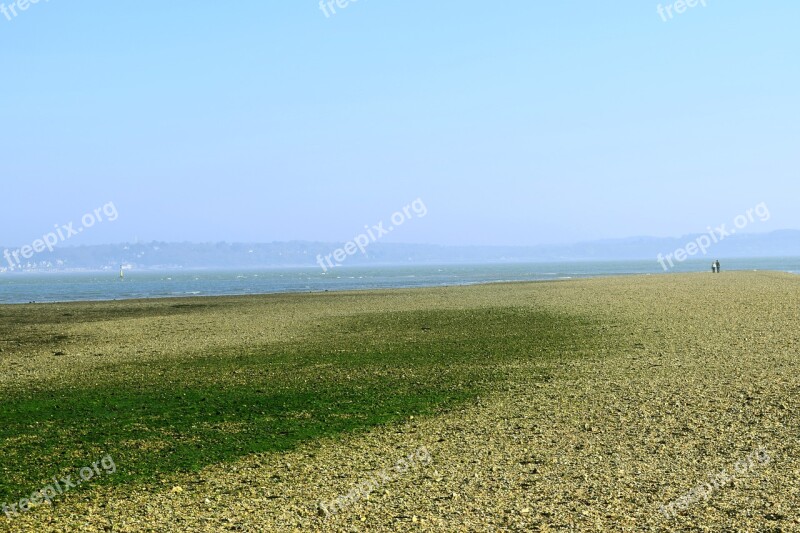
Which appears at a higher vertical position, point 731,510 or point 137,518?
point 137,518

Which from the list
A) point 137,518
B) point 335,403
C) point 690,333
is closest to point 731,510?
point 137,518

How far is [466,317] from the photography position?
106ft

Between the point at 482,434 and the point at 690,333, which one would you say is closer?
the point at 482,434

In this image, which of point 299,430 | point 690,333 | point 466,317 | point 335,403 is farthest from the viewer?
point 466,317

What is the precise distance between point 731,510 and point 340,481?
4616mm

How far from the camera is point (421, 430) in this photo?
40.2ft

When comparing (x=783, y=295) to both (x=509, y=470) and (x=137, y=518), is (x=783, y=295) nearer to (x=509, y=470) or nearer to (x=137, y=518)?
(x=509, y=470)

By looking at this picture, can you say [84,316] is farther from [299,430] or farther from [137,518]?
[137,518]

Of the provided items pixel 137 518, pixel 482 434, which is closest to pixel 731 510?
pixel 482 434

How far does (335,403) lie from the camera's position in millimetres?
14570

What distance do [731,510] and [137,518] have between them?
6576 millimetres

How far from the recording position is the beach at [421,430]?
8469mm

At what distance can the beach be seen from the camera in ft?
27.8

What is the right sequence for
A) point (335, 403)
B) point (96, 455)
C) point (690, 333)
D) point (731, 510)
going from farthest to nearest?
point (690, 333) < point (335, 403) < point (96, 455) < point (731, 510)
